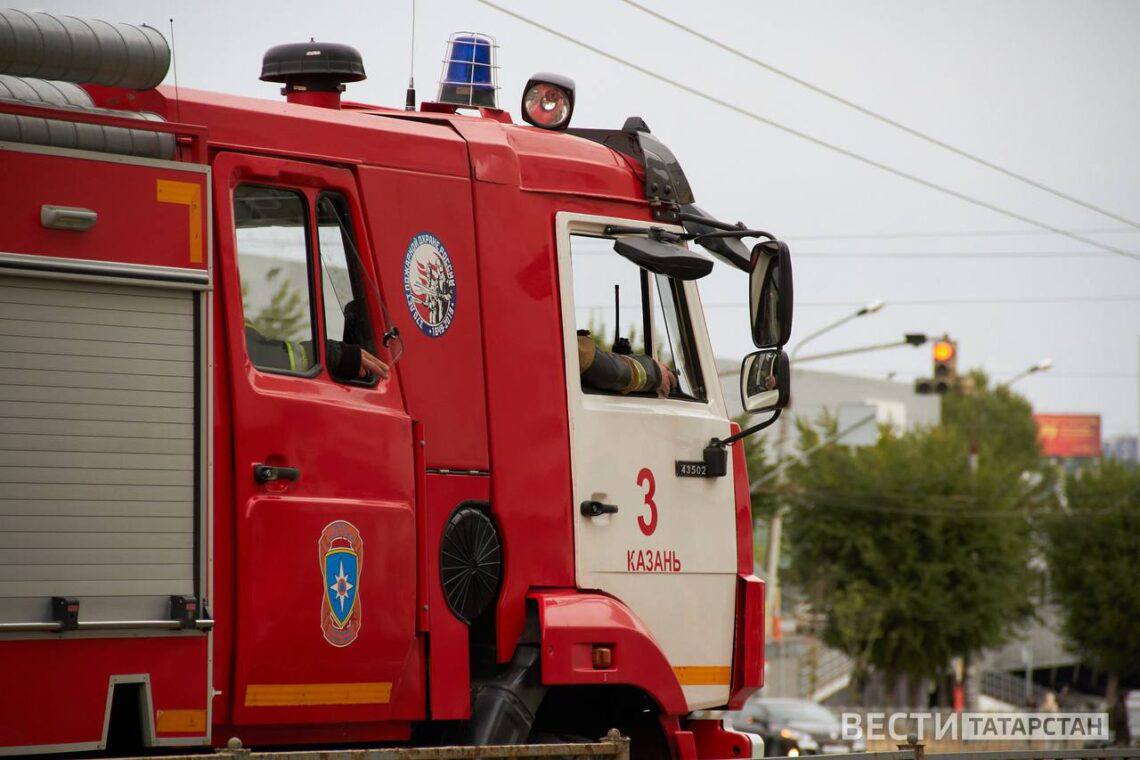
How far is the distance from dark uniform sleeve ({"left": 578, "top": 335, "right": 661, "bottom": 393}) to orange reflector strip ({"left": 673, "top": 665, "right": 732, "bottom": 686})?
1152 millimetres

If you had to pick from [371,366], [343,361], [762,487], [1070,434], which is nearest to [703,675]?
[371,366]

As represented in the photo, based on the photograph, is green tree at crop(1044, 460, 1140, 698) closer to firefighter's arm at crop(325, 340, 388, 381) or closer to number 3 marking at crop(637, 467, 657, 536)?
number 3 marking at crop(637, 467, 657, 536)

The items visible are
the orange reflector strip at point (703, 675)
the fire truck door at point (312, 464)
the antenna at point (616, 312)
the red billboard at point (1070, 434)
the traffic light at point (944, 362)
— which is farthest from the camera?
the red billboard at point (1070, 434)

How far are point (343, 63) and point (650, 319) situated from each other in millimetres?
1643

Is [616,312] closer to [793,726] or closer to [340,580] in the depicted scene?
[340,580]

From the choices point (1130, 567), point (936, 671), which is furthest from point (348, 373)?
point (1130, 567)

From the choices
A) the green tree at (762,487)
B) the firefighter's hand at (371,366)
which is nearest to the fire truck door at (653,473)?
the firefighter's hand at (371,366)

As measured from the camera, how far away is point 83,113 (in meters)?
4.86

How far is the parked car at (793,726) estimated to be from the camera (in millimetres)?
27453

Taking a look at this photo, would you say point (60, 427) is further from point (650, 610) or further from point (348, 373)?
point (650, 610)

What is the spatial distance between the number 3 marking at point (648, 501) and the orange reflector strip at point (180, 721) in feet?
6.95

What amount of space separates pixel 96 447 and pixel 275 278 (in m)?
1.03

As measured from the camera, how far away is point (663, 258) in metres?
6.43

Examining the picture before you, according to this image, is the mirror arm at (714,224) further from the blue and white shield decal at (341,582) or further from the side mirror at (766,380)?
the blue and white shield decal at (341,582)
